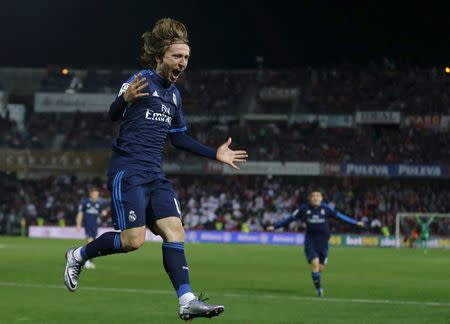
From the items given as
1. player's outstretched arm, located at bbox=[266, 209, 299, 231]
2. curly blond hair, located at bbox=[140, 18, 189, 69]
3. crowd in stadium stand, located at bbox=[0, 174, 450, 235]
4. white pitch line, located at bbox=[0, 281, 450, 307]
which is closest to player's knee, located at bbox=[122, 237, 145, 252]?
curly blond hair, located at bbox=[140, 18, 189, 69]

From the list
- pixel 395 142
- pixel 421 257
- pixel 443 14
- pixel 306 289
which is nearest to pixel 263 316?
pixel 306 289

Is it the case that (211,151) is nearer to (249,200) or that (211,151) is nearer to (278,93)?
(249,200)

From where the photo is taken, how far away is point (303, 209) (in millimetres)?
19656

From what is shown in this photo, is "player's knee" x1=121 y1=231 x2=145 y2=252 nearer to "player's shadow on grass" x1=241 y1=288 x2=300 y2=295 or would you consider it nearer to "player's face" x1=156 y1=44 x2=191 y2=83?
"player's face" x1=156 y1=44 x2=191 y2=83

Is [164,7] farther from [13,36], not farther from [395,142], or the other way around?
[395,142]

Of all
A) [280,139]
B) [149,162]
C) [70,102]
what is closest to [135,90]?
[149,162]

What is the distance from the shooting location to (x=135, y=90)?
7.72m

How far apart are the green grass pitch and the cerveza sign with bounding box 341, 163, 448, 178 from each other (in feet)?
Answer: 57.0

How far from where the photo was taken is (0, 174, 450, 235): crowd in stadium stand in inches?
1880

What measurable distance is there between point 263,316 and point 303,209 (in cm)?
649

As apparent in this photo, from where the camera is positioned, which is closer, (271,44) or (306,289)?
(306,289)

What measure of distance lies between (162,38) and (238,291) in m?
11.0

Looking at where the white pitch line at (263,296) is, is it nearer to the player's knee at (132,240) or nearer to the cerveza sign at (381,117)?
the player's knee at (132,240)

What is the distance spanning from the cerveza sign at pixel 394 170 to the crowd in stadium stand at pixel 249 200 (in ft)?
3.10
